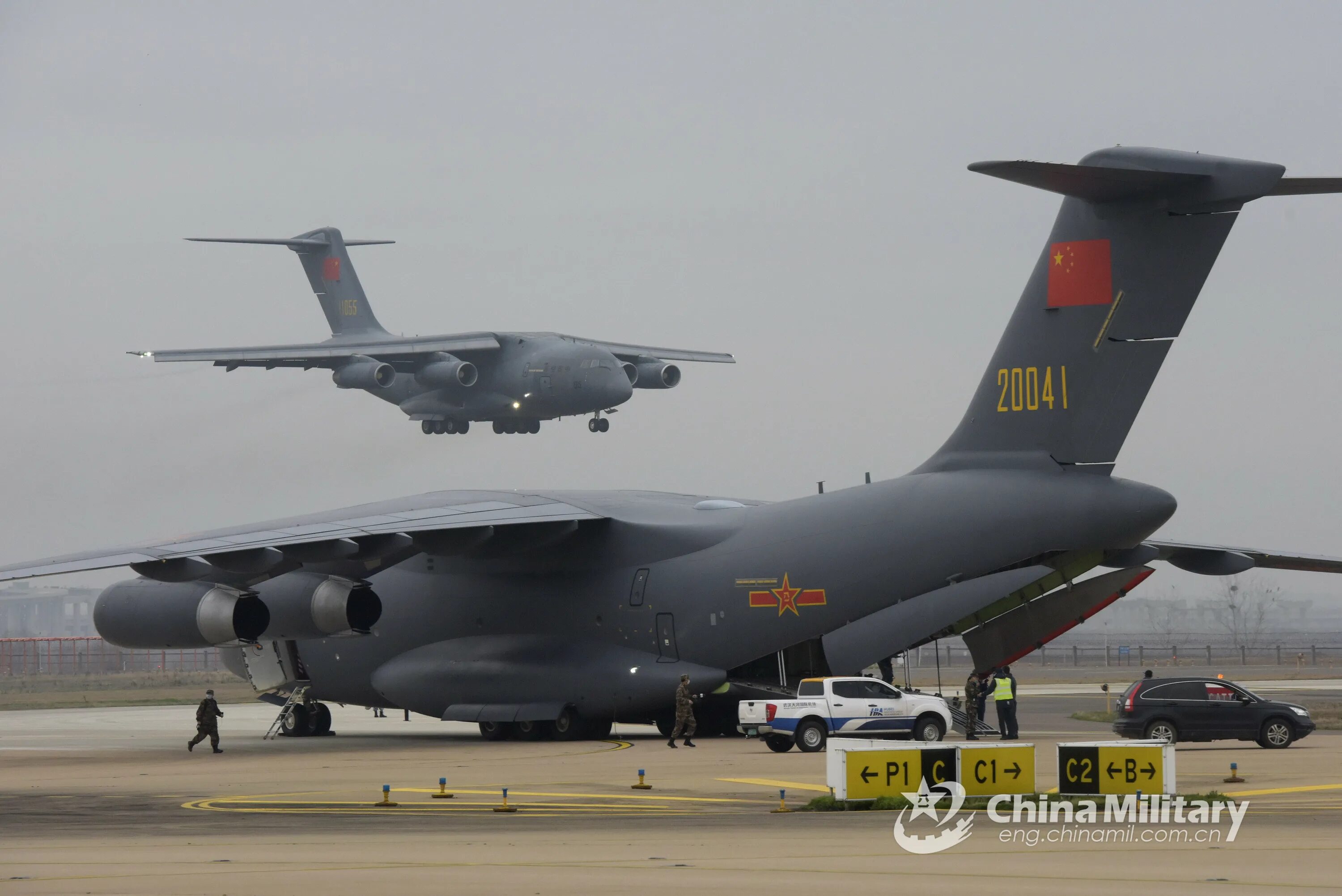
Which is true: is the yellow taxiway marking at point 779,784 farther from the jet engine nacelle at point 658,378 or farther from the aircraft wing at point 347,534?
the jet engine nacelle at point 658,378

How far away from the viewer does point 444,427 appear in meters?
47.5

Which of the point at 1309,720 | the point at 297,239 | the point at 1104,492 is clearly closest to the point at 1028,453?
the point at 1104,492

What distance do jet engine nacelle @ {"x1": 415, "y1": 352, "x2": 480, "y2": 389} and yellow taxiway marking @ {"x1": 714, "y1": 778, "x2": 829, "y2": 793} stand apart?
3029 centimetres

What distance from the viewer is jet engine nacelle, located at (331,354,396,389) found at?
45.7 m

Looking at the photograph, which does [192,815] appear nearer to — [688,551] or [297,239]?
[688,551]

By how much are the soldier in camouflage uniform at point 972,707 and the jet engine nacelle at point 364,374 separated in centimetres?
2693

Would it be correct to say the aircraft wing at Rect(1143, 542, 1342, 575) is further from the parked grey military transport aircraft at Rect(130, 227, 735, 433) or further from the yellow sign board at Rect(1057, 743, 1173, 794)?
the parked grey military transport aircraft at Rect(130, 227, 735, 433)

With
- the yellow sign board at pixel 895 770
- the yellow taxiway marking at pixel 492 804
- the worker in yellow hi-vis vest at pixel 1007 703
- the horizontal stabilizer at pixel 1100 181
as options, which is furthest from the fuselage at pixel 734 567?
the yellow sign board at pixel 895 770

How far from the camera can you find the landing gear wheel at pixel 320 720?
1026 inches

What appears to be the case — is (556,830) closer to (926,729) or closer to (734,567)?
(926,729)

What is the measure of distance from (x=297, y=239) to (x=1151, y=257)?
42104 mm

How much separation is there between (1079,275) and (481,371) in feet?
95.1

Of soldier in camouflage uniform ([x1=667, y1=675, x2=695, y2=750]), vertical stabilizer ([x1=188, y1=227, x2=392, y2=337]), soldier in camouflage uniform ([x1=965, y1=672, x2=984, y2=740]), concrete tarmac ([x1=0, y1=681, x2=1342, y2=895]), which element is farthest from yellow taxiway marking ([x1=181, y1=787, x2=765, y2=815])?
vertical stabilizer ([x1=188, y1=227, x2=392, y2=337])

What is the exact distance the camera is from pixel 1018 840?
408 inches
